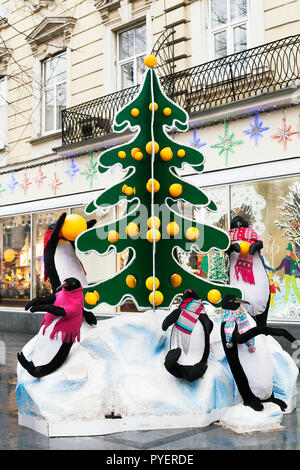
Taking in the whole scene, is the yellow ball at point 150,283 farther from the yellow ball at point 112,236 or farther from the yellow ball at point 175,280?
the yellow ball at point 112,236

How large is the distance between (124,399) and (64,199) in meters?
8.65

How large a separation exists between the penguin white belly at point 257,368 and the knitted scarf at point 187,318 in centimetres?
48

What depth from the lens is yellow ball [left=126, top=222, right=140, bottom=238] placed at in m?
5.58

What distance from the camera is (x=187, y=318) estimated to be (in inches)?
203

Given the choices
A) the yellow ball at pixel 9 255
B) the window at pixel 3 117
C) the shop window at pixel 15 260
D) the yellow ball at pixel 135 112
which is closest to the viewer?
the yellow ball at pixel 135 112

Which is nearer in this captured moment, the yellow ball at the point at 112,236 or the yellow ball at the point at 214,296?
the yellow ball at the point at 214,296

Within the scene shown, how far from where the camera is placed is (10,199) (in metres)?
14.6

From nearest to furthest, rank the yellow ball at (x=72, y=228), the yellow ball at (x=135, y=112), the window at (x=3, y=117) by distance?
the yellow ball at (x=72, y=228) → the yellow ball at (x=135, y=112) → the window at (x=3, y=117)

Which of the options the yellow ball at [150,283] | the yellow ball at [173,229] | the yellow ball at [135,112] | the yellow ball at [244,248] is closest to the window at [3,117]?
the yellow ball at [135,112]

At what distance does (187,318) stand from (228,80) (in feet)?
21.2

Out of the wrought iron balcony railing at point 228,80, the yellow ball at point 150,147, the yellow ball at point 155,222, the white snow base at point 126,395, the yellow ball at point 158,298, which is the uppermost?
the wrought iron balcony railing at point 228,80

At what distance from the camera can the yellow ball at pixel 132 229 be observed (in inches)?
220

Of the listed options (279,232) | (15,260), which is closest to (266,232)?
(279,232)

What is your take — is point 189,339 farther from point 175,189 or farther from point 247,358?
point 175,189
